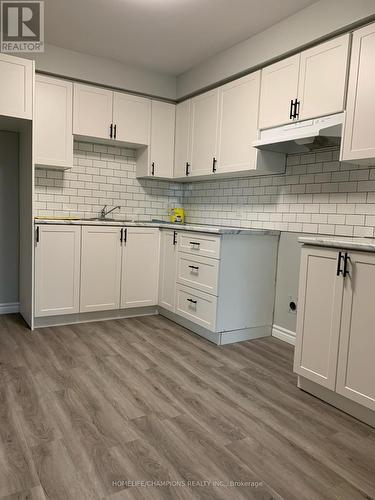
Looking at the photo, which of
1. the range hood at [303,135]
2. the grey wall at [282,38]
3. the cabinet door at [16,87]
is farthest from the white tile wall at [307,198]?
the cabinet door at [16,87]

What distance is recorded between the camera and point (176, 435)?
1.84m

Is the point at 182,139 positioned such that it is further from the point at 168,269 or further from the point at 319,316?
the point at 319,316

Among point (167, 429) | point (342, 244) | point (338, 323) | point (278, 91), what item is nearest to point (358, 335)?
point (338, 323)

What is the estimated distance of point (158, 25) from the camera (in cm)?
314

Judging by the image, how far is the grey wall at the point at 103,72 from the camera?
3562 millimetres

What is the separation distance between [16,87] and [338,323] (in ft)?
9.61

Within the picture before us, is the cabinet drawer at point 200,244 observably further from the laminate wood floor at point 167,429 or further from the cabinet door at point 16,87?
the cabinet door at point 16,87

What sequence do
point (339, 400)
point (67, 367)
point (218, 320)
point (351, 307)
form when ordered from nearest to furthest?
point (351, 307) → point (339, 400) → point (67, 367) → point (218, 320)

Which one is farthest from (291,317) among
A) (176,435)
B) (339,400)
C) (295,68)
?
(295,68)

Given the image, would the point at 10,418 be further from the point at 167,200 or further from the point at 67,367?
the point at 167,200

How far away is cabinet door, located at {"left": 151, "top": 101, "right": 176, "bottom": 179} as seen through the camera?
13.8 ft

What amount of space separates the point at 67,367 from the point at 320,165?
246 centimetres

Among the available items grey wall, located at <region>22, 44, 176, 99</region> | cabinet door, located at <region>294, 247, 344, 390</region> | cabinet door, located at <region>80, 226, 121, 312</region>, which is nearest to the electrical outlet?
cabinet door, located at <region>294, 247, 344, 390</region>

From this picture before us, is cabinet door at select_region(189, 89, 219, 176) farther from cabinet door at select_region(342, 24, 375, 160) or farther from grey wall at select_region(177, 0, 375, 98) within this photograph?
cabinet door at select_region(342, 24, 375, 160)
